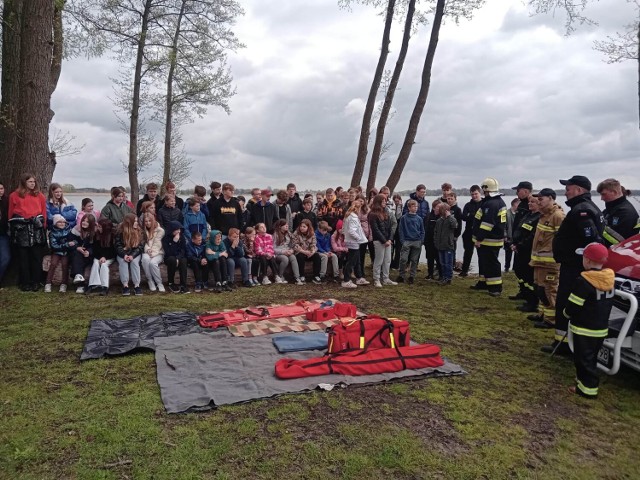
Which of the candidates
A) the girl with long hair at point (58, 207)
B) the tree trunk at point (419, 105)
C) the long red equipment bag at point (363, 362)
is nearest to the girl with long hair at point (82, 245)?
the girl with long hair at point (58, 207)

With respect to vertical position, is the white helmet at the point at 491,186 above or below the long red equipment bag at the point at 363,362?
above

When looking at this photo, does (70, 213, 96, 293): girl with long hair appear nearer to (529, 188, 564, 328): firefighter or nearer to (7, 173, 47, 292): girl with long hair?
(7, 173, 47, 292): girl with long hair

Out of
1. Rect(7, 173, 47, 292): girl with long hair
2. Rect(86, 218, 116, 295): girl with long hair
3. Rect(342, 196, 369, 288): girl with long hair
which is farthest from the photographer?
Rect(342, 196, 369, 288): girl with long hair

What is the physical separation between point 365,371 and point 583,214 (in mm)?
3159

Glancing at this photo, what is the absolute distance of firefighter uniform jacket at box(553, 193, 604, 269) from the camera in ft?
16.5

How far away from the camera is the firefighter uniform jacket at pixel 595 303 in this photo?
398 cm

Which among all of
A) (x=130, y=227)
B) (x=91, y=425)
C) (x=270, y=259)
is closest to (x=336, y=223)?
(x=270, y=259)

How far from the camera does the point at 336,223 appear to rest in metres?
9.79

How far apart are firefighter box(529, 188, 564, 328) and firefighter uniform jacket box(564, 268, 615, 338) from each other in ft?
7.48

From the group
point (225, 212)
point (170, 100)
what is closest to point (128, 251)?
point (225, 212)

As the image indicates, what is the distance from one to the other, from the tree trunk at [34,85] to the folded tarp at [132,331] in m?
4.09

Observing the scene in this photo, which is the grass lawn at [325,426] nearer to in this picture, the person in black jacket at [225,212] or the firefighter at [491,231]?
the firefighter at [491,231]

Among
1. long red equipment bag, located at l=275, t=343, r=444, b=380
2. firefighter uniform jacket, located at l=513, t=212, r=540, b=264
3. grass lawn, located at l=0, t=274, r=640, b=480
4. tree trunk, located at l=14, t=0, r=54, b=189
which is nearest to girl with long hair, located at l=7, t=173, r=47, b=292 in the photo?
tree trunk, located at l=14, t=0, r=54, b=189

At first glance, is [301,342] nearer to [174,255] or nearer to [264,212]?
[174,255]
